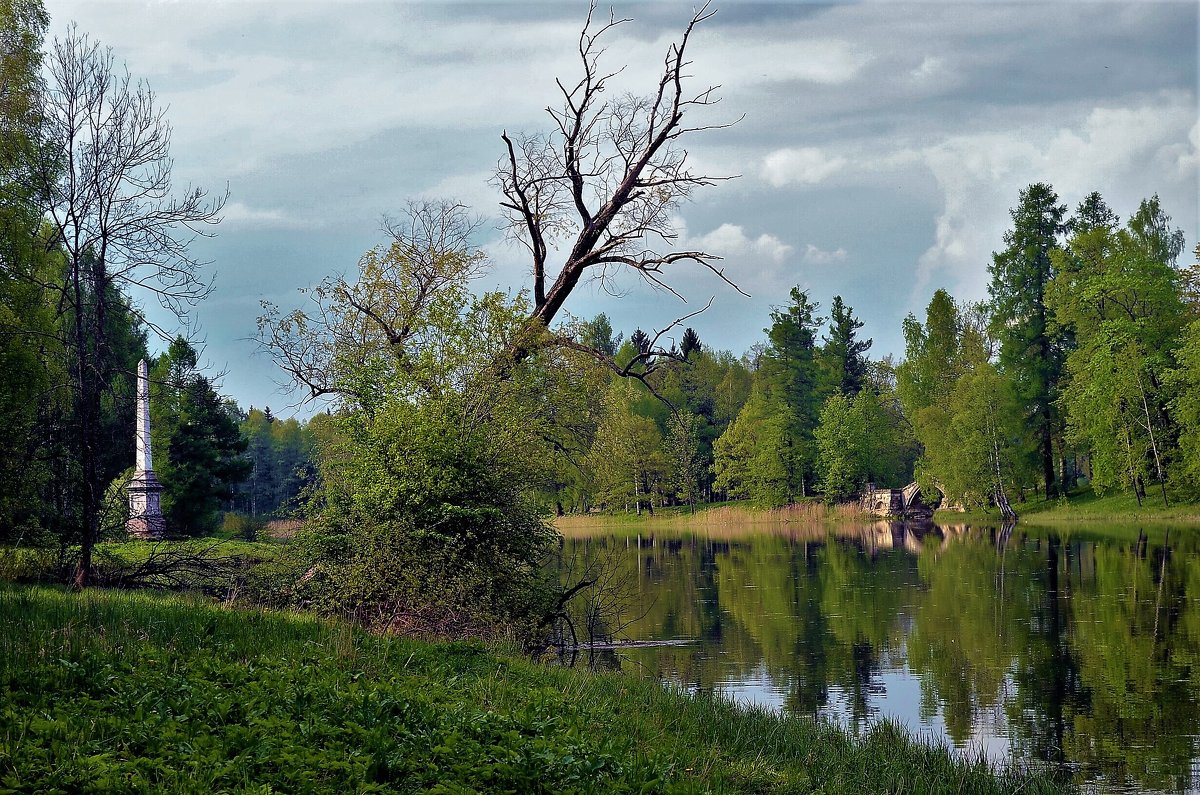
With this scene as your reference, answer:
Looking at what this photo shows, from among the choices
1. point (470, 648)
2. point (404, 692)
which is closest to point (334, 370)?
point (470, 648)

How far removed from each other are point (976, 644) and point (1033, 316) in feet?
146

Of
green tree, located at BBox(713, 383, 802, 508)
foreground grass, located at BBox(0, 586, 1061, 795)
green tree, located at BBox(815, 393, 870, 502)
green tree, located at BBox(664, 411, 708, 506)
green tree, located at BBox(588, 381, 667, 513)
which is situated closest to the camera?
foreground grass, located at BBox(0, 586, 1061, 795)

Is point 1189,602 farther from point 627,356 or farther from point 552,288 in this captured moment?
point 627,356

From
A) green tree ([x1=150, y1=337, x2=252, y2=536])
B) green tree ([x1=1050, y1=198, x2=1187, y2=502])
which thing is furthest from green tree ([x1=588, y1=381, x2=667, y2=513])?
green tree ([x1=1050, y1=198, x2=1187, y2=502])

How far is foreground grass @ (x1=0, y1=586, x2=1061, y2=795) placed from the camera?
653cm

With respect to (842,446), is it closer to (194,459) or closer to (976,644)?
(194,459)

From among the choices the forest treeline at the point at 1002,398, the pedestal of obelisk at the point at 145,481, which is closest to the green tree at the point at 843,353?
the forest treeline at the point at 1002,398

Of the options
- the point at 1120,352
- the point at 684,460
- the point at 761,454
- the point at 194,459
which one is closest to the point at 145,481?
the point at 194,459

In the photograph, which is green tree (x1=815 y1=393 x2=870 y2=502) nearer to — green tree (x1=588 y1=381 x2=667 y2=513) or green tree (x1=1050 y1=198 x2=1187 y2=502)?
green tree (x1=588 y1=381 x2=667 y2=513)

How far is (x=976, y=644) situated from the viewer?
856 inches

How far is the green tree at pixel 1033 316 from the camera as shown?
60500 mm

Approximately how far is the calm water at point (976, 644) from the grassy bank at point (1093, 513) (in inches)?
292

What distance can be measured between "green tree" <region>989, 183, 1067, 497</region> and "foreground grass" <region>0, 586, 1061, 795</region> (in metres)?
52.6

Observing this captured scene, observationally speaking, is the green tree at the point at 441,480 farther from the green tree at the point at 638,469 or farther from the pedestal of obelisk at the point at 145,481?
the green tree at the point at 638,469
